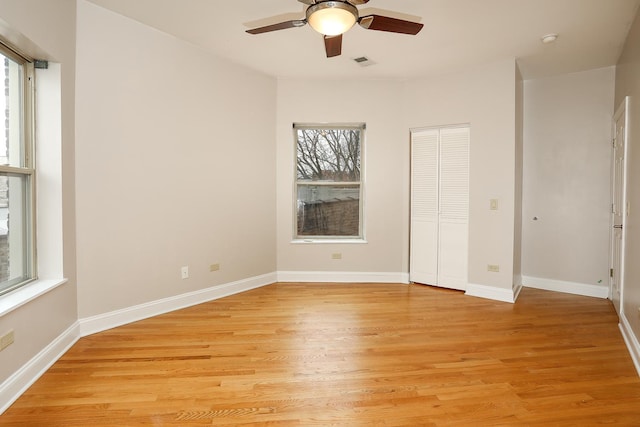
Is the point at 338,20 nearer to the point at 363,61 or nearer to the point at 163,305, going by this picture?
the point at 363,61

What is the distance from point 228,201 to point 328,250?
5.06 feet

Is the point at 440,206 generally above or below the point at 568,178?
below

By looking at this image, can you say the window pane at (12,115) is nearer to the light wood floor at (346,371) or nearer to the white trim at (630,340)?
the light wood floor at (346,371)

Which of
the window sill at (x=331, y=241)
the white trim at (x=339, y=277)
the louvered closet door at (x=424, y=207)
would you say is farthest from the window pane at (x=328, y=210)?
the louvered closet door at (x=424, y=207)

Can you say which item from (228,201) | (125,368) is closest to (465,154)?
(228,201)

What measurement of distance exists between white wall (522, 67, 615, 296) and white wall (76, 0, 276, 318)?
11.4ft

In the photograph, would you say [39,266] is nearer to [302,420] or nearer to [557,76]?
[302,420]

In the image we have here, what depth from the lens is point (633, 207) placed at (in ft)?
10.00

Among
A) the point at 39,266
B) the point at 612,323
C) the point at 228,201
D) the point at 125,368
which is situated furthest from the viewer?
the point at 228,201

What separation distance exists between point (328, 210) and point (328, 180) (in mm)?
423

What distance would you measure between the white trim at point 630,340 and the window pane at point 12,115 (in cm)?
453

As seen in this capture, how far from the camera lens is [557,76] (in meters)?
4.65

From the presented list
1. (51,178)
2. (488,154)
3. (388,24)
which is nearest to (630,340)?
(488,154)

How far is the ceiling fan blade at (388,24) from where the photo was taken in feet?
8.02
